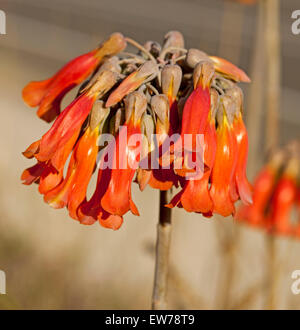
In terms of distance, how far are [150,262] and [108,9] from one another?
128 inches

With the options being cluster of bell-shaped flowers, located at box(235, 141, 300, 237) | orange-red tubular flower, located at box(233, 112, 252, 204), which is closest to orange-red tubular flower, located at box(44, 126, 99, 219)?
orange-red tubular flower, located at box(233, 112, 252, 204)

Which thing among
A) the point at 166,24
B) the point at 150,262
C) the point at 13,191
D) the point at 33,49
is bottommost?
the point at 150,262

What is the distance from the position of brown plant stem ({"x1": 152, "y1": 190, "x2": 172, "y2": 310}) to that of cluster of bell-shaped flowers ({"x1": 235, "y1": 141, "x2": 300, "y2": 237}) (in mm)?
865

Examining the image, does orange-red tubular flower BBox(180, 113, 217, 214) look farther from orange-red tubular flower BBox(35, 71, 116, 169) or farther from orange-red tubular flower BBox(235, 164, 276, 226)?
orange-red tubular flower BBox(235, 164, 276, 226)

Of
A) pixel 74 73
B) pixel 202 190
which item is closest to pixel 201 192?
pixel 202 190

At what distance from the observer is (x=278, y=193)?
1.79 meters

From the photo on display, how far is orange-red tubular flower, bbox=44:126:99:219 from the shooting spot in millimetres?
854

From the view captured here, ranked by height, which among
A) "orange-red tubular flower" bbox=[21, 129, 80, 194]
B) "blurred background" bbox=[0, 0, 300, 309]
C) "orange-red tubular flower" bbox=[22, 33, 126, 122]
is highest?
"orange-red tubular flower" bbox=[22, 33, 126, 122]

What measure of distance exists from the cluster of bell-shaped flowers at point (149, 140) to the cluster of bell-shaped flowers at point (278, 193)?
32.9 inches

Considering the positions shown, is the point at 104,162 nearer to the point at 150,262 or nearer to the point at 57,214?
the point at 57,214

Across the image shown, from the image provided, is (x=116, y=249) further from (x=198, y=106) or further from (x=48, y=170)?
(x=198, y=106)

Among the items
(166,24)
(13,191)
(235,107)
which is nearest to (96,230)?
(13,191)

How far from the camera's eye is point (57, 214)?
2.38m

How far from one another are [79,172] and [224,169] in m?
0.23
